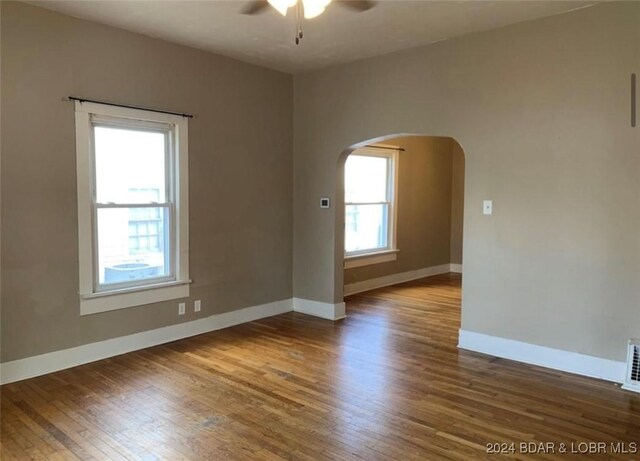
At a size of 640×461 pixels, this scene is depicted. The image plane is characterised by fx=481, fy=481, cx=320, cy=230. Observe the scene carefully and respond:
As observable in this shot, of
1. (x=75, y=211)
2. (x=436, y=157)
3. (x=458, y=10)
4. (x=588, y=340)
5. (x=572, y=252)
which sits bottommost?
(x=588, y=340)

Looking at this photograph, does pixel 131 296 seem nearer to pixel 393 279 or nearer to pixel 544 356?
pixel 544 356

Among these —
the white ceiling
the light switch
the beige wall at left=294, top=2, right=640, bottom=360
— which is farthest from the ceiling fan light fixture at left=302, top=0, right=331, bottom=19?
the light switch

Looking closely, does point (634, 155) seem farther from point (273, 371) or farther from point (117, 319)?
point (117, 319)

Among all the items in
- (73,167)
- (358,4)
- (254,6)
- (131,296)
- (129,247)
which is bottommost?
(131,296)

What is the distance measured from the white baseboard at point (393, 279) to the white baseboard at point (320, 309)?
109 cm

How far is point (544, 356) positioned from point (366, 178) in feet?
12.2

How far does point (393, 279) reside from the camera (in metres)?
7.57

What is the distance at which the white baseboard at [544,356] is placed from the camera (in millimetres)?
3688

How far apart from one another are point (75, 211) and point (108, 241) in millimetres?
402

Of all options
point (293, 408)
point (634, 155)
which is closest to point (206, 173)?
point (293, 408)

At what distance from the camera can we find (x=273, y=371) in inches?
153

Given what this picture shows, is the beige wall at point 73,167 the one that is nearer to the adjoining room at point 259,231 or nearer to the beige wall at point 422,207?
the adjoining room at point 259,231

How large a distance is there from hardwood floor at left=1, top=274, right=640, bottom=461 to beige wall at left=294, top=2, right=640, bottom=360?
502 mm

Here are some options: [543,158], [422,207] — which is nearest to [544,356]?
[543,158]
